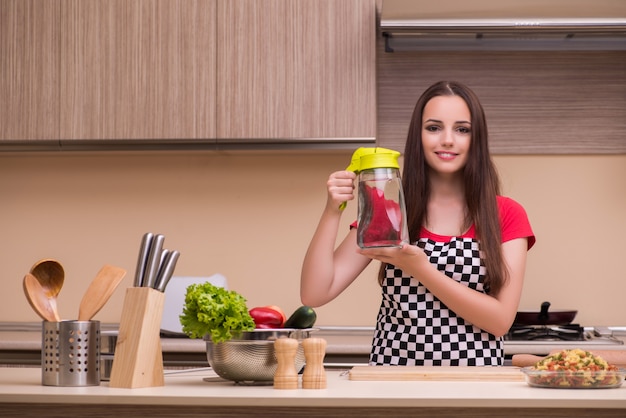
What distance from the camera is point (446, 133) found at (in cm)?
196

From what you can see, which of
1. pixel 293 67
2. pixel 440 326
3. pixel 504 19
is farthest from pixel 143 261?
pixel 504 19

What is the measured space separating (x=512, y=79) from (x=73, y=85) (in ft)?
4.95

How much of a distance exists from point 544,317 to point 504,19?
3.08 ft

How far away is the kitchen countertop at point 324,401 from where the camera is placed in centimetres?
125

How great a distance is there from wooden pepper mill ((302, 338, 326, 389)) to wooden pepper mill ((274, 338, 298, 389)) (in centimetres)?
2

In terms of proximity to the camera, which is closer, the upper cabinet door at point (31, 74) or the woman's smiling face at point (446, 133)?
the woman's smiling face at point (446, 133)

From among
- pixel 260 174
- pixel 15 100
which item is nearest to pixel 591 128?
pixel 260 174

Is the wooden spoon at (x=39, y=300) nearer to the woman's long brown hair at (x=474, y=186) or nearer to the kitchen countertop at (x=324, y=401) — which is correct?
the kitchen countertop at (x=324, y=401)

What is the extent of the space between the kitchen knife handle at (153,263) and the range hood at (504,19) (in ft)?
4.88

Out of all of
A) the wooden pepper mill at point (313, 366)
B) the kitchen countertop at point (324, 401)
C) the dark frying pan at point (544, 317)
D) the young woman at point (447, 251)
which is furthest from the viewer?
the dark frying pan at point (544, 317)

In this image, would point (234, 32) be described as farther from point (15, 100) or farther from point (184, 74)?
point (15, 100)

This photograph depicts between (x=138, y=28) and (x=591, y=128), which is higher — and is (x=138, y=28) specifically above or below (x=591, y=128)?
above

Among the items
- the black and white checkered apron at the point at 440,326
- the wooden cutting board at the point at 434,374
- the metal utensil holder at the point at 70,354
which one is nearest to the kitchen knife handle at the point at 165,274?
the metal utensil holder at the point at 70,354

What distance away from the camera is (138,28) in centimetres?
300
